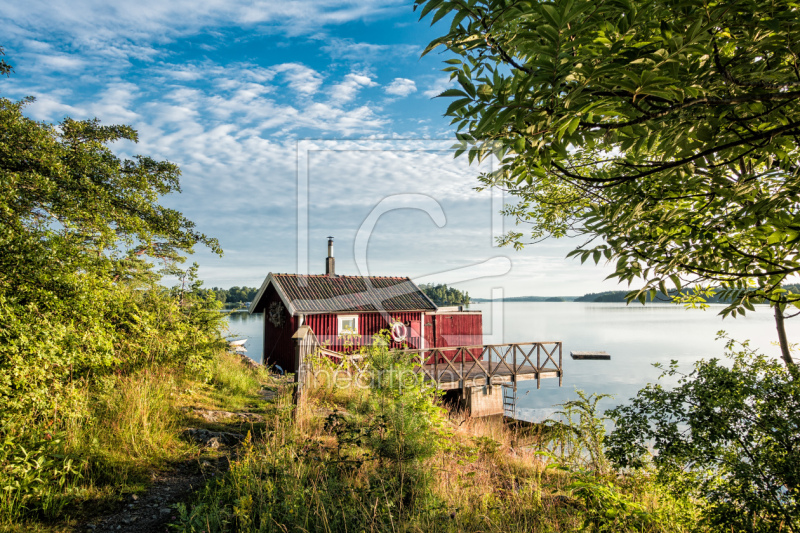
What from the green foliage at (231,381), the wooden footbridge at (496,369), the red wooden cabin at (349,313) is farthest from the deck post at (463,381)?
the green foliage at (231,381)

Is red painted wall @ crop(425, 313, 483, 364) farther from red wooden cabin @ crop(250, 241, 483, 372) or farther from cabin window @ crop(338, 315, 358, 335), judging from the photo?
cabin window @ crop(338, 315, 358, 335)

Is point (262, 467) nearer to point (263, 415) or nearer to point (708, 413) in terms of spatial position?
point (263, 415)

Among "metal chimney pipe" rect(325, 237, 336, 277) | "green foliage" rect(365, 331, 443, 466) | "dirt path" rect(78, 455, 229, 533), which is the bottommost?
"dirt path" rect(78, 455, 229, 533)

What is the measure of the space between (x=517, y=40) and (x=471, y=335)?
17.6 m

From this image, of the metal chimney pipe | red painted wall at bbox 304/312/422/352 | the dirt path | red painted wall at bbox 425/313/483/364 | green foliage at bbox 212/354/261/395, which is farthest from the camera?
red painted wall at bbox 425/313/483/364

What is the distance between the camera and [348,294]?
16.1 metres

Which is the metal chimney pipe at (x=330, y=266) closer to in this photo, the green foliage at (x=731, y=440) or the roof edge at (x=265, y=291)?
the roof edge at (x=265, y=291)

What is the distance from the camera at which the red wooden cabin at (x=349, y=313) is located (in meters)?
15.0

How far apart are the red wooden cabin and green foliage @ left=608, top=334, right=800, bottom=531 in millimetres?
10648

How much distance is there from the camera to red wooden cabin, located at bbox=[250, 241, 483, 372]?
49.3 ft

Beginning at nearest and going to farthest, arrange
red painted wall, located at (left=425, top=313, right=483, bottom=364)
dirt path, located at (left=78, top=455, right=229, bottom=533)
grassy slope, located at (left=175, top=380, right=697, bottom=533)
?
grassy slope, located at (left=175, top=380, right=697, bottom=533)
dirt path, located at (left=78, top=455, right=229, bottom=533)
red painted wall, located at (left=425, top=313, right=483, bottom=364)

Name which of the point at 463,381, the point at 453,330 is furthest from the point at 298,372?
the point at 453,330

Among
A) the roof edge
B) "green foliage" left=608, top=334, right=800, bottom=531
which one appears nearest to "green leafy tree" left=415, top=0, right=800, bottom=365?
"green foliage" left=608, top=334, right=800, bottom=531

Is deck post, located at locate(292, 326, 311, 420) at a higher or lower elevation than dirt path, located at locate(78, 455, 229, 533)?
higher
